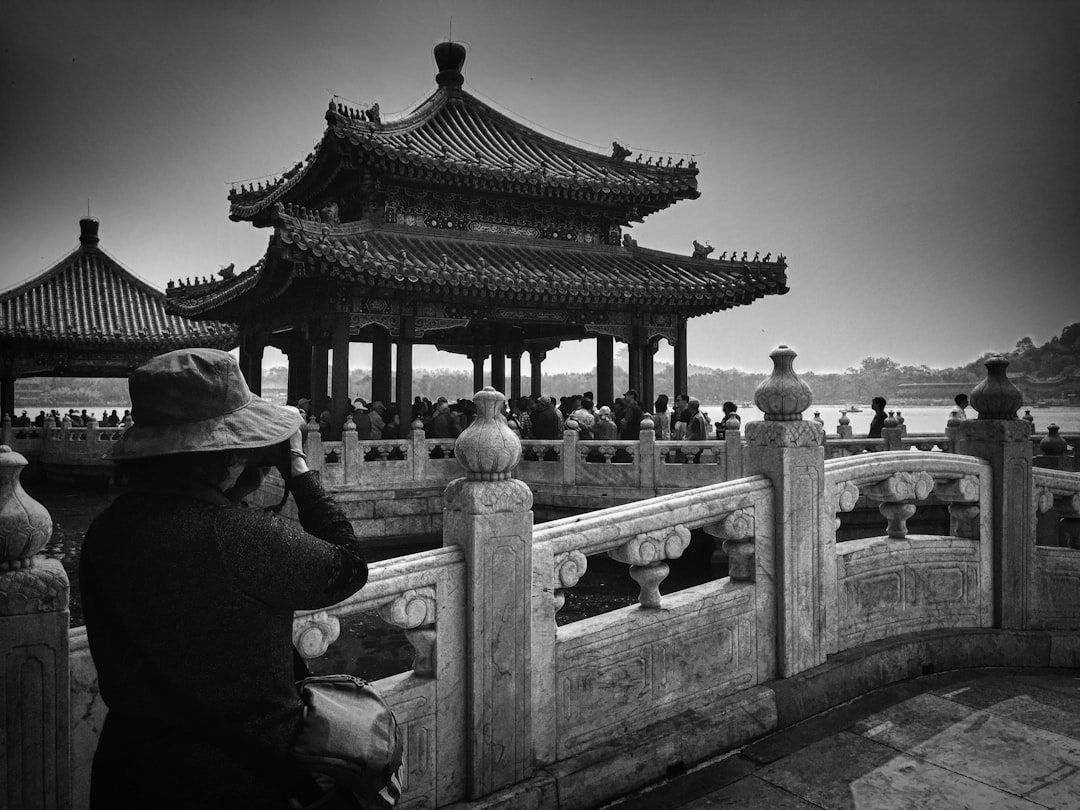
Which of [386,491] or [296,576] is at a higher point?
[296,576]

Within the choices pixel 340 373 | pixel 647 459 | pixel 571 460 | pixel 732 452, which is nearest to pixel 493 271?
pixel 340 373

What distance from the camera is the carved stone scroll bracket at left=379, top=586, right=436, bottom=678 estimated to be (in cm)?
262

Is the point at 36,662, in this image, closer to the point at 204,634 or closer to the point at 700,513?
the point at 204,634

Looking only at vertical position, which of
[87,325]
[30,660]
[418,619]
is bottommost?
[418,619]

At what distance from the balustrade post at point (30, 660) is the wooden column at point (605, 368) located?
15.1 metres

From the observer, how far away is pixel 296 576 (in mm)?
1564

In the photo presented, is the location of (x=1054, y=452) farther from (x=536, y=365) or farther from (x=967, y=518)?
(x=536, y=365)

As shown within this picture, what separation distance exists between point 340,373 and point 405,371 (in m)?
1.46

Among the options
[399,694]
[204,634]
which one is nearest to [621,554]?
[399,694]

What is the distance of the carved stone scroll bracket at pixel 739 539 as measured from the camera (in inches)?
144

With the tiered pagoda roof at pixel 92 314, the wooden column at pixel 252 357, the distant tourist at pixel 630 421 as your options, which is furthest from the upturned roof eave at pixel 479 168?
the tiered pagoda roof at pixel 92 314

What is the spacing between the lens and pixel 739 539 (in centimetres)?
372

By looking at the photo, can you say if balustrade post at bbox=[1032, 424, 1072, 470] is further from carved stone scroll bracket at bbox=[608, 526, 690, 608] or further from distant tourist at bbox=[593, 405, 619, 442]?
carved stone scroll bracket at bbox=[608, 526, 690, 608]

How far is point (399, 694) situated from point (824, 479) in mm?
2434
